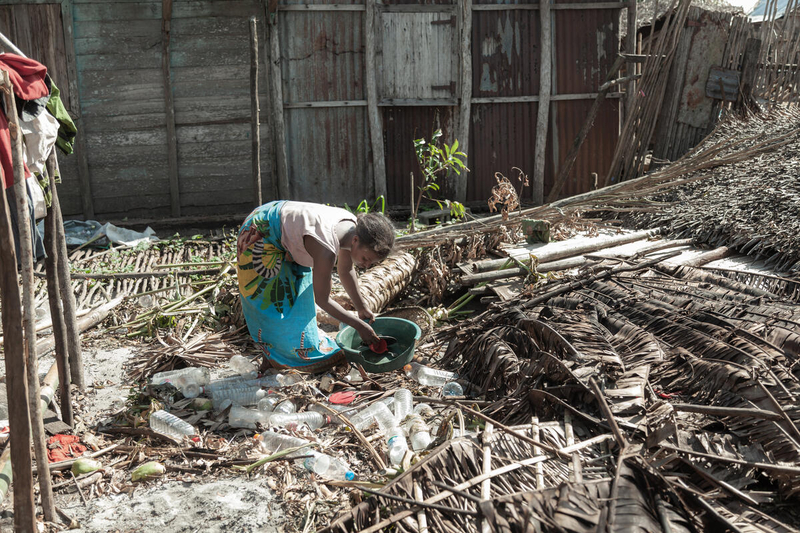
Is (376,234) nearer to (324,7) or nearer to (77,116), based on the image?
(324,7)

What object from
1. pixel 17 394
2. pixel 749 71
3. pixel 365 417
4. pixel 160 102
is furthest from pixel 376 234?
pixel 749 71

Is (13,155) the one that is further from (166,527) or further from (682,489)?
(682,489)

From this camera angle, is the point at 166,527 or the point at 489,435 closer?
the point at 489,435

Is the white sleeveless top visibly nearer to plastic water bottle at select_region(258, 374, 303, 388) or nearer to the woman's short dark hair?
the woman's short dark hair

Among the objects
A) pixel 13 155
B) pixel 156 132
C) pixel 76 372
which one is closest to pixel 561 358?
pixel 13 155

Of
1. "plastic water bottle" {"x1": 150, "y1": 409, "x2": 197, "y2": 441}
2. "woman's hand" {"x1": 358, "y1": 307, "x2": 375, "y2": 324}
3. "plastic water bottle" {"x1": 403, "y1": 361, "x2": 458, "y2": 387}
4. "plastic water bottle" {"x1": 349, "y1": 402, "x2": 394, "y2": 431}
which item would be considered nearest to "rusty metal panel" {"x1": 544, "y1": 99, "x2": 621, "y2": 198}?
"plastic water bottle" {"x1": 403, "y1": 361, "x2": 458, "y2": 387}

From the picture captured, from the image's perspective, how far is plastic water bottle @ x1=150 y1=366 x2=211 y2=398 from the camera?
405cm

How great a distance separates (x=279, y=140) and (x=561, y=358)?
18.3 feet

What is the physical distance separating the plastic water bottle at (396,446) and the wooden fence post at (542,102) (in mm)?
6011

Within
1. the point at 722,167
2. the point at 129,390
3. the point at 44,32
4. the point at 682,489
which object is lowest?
the point at 129,390

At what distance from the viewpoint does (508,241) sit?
6102 mm

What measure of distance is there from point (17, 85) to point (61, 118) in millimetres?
560

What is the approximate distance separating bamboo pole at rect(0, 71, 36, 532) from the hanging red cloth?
49 cm

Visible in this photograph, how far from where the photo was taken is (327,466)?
318 cm
